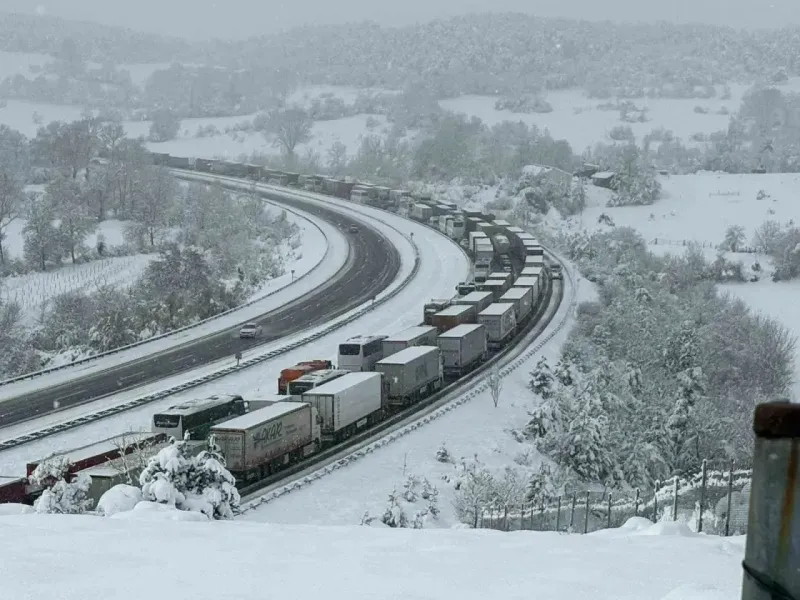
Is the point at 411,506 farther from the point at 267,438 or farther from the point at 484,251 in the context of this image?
the point at 484,251

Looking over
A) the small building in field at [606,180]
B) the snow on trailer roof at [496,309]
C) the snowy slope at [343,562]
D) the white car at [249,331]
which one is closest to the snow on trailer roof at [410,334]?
the snow on trailer roof at [496,309]

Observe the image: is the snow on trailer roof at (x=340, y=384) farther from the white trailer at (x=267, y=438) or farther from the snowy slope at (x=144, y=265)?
the snowy slope at (x=144, y=265)

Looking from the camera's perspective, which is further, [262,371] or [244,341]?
[244,341]

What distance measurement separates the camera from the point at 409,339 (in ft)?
167

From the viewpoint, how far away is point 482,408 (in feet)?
159

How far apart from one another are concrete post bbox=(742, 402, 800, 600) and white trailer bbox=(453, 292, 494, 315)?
5700cm

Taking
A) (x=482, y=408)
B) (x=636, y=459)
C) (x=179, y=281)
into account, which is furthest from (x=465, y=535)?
(x=179, y=281)

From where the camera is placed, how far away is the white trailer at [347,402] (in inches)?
1544

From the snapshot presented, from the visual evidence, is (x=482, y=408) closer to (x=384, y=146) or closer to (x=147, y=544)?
(x=147, y=544)

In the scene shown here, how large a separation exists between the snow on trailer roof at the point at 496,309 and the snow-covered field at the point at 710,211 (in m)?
35.0

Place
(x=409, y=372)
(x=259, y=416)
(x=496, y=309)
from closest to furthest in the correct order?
(x=259, y=416), (x=409, y=372), (x=496, y=309)

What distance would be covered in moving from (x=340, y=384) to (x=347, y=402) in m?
0.99

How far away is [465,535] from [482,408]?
120 feet

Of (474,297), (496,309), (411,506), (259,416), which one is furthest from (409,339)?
(411,506)
